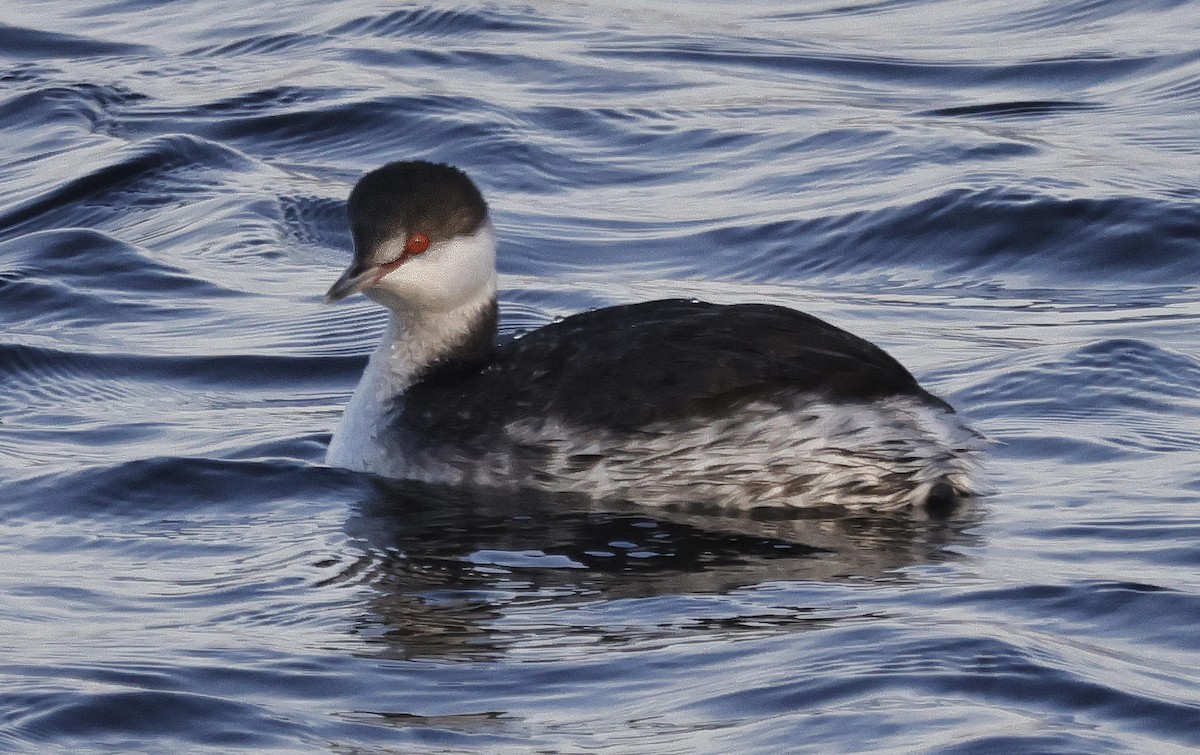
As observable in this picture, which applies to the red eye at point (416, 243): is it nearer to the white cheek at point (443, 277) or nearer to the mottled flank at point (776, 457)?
the white cheek at point (443, 277)

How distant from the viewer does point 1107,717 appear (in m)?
5.63

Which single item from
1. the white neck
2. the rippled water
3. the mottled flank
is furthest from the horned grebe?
the white neck

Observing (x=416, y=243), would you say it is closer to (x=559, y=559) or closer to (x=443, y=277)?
(x=443, y=277)

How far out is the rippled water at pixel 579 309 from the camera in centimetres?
592

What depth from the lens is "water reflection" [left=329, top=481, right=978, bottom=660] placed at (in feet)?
21.5

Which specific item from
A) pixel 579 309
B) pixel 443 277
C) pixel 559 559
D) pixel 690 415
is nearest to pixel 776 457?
pixel 690 415

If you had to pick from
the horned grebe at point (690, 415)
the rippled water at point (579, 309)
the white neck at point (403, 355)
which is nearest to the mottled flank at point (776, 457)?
the horned grebe at point (690, 415)

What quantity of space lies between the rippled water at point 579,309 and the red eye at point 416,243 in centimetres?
82

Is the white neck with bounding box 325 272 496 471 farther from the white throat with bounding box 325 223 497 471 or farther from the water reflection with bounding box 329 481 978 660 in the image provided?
the water reflection with bounding box 329 481 978 660

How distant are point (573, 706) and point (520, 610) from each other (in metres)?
0.92

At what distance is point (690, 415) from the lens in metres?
7.75

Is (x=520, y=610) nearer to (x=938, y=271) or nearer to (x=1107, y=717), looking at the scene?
(x=1107, y=717)

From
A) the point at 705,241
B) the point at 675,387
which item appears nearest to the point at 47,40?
the point at 705,241

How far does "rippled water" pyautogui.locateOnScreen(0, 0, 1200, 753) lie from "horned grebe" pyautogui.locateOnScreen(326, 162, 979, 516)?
14 cm
